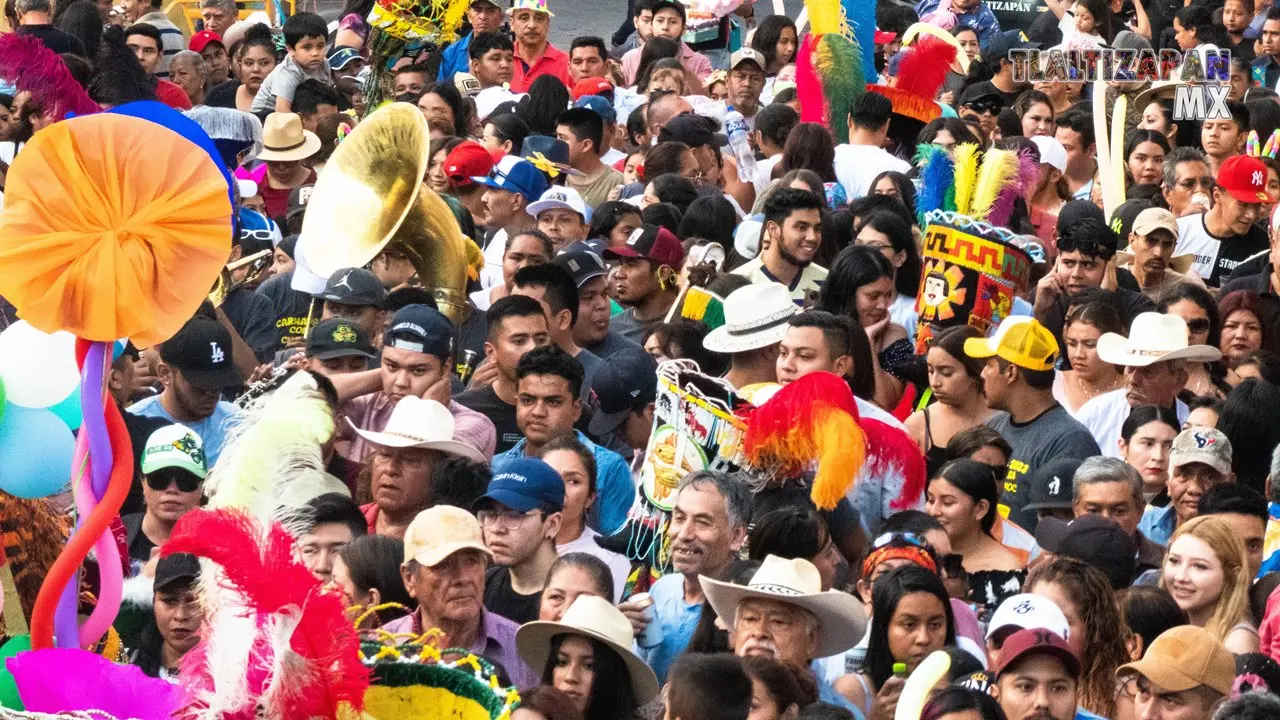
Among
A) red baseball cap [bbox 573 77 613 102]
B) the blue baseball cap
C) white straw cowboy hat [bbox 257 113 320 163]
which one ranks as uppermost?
the blue baseball cap

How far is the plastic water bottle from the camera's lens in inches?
436

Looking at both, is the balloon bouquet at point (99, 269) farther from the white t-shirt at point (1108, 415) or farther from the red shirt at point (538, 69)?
the red shirt at point (538, 69)

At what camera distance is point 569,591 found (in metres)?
5.78

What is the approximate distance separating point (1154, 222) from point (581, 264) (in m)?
2.80

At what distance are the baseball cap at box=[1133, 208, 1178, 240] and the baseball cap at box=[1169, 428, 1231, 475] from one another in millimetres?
2625

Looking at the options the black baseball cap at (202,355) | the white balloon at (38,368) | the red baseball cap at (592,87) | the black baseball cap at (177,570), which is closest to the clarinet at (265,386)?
the black baseball cap at (202,355)

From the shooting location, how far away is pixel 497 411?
7.60 metres

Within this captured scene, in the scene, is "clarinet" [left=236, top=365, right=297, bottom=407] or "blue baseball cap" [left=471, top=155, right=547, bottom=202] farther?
"blue baseball cap" [left=471, top=155, right=547, bottom=202]

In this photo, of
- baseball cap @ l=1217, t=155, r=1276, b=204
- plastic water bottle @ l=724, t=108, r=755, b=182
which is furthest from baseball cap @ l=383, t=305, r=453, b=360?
baseball cap @ l=1217, t=155, r=1276, b=204

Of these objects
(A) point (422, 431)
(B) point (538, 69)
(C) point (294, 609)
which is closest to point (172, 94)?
(B) point (538, 69)

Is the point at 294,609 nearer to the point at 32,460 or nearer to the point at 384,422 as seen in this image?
the point at 32,460

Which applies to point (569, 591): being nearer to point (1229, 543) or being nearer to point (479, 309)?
point (1229, 543)

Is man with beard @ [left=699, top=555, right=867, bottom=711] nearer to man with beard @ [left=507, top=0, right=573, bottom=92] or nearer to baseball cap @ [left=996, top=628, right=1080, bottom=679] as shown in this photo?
baseball cap @ [left=996, top=628, right=1080, bottom=679]

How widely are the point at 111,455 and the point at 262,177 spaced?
754cm
